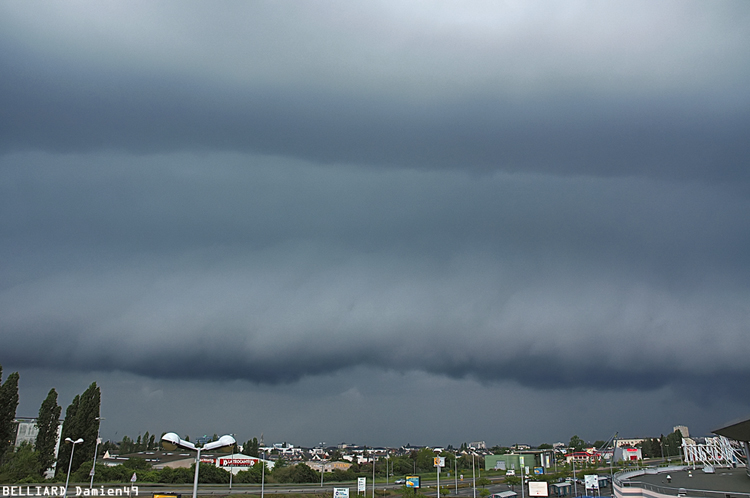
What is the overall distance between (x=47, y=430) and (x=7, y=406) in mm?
14187

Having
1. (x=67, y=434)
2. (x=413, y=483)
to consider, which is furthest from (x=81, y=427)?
(x=413, y=483)

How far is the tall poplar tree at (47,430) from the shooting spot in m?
105

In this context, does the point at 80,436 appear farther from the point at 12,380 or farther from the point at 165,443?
the point at 165,443

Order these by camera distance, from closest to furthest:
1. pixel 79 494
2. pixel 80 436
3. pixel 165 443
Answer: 1. pixel 165 443
2. pixel 79 494
3. pixel 80 436

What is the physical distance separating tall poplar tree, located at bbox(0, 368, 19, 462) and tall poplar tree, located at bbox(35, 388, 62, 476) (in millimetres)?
7396

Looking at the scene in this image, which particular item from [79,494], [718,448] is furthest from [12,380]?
[718,448]

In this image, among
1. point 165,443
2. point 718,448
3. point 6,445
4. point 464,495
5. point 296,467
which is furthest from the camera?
Result: point 296,467

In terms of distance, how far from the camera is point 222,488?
388 feet

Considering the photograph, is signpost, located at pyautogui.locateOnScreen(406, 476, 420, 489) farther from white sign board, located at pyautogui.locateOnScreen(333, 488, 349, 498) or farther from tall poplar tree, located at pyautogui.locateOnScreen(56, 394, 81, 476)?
tall poplar tree, located at pyautogui.locateOnScreen(56, 394, 81, 476)

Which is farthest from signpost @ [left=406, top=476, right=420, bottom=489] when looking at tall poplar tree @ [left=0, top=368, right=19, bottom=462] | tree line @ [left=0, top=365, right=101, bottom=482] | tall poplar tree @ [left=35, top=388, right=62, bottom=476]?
tall poplar tree @ [left=0, top=368, right=19, bottom=462]

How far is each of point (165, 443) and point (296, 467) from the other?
12464 cm

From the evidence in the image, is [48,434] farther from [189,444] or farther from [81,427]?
[189,444]

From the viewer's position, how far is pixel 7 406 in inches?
3834

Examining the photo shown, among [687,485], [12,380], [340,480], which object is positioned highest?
[12,380]
